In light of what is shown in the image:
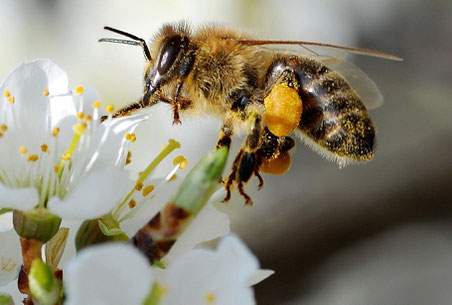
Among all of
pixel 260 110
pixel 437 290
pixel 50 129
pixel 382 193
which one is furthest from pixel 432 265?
pixel 50 129

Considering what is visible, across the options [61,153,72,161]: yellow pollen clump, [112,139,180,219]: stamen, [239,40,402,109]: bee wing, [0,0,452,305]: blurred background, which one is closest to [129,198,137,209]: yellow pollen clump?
[112,139,180,219]: stamen

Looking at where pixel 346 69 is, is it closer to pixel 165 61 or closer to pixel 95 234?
pixel 165 61

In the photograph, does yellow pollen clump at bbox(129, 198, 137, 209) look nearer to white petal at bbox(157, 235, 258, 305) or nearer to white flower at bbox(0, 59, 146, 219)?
white flower at bbox(0, 59, 146, 219)

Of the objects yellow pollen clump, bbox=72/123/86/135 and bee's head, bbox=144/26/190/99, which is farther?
bee's head, bbox=144/26/190/99

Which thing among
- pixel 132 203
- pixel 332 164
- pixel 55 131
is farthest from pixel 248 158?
pixel 332 164

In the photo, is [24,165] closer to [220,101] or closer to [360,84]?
[220,101]
